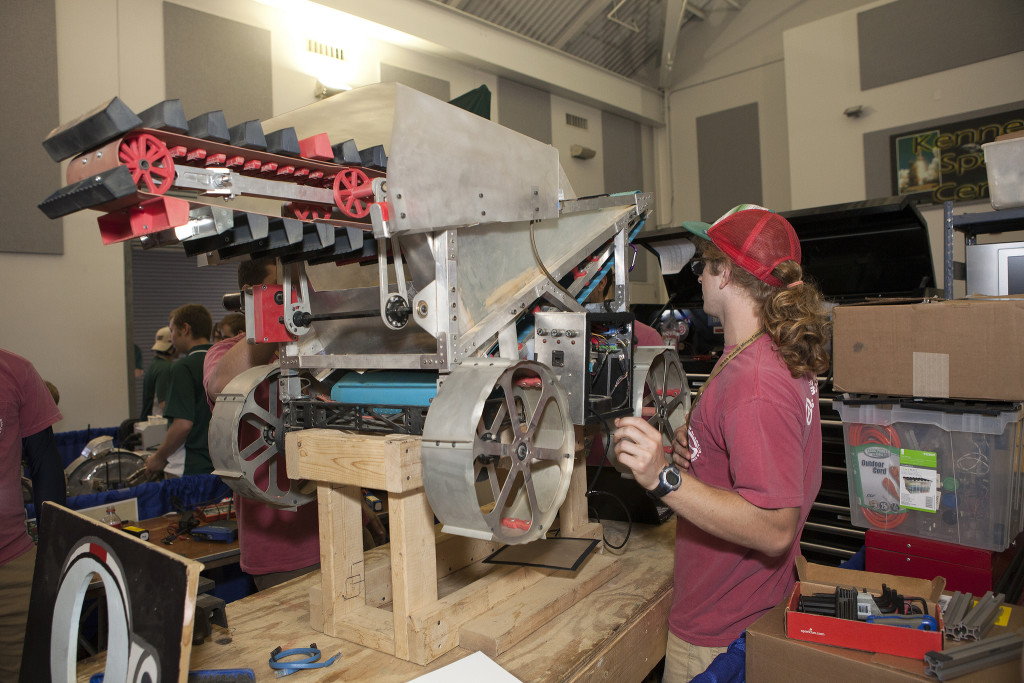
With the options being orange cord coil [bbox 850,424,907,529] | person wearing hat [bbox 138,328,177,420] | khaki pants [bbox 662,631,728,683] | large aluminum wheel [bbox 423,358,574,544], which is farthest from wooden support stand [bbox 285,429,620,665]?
person wearing hat [bbox 138,328,177,420]

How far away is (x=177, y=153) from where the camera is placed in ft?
4.29

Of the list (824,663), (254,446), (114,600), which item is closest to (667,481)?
(824,663)

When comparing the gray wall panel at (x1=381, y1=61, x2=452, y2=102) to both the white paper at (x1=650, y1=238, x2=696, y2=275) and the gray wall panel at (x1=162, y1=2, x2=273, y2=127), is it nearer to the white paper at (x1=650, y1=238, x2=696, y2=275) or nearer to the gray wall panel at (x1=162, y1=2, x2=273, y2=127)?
the gray wall panel at (x1=162, y1=2, x2=273, y2=127)

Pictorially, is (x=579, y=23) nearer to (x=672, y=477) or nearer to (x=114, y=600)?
(x=672, y=477)

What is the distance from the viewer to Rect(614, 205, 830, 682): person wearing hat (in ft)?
5.07

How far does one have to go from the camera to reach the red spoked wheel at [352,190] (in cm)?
159

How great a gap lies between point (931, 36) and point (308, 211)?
8008mm

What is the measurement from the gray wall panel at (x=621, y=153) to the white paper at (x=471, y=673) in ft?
31.1

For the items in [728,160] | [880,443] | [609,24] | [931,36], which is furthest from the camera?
[728,160]

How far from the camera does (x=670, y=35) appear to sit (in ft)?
31.0

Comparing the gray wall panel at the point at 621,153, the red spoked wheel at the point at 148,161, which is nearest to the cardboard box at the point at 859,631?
the red spoked wheel at the point at 148,161

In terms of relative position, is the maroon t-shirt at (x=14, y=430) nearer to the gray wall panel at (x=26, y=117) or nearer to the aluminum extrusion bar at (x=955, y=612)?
the aluminum extrusion bar at (x=955, y=612)

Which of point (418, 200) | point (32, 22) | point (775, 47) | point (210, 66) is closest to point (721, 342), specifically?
point (418, 200)

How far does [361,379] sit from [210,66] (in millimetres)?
5313
